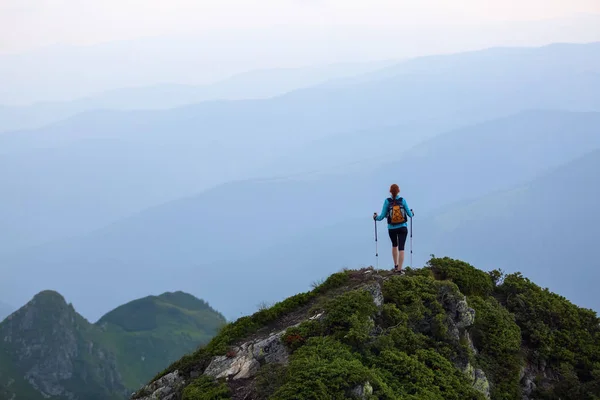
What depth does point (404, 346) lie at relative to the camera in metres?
13.3

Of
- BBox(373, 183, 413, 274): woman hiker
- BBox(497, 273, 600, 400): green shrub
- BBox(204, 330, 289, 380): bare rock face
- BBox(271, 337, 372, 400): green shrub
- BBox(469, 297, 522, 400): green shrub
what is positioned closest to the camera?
BBox(271, 337, 372, 400): green shrub

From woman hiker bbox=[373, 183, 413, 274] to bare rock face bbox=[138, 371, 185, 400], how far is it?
710cm

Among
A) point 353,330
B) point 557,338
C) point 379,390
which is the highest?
point 353,330

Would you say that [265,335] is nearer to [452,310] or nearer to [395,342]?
[395,342]

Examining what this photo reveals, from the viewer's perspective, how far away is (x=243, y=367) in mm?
13125

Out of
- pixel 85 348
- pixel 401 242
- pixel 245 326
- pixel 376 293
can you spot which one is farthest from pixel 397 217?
pixel 85 348

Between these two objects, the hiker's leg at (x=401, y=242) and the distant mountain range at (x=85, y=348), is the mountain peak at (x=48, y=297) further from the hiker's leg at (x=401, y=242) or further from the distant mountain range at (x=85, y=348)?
the hiker's leg at (x=401, y=242)

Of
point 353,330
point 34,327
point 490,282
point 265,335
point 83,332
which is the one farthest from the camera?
point 83,332

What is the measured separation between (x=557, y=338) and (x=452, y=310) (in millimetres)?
3914

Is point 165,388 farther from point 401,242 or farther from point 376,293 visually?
point 401,242

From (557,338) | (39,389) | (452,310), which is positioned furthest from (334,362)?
(39,389)

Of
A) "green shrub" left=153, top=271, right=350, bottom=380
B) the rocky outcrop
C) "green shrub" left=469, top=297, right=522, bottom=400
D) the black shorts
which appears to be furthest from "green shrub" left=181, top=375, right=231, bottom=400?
"green shrub" left=469, top=297, right=522, bottom=400

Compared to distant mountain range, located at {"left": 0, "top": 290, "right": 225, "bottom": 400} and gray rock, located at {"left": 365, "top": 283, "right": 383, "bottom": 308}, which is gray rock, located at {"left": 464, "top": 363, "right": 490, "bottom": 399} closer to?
gray rock, located at {"left": 365, "top": 283, "right": 383, "bottom": 308}

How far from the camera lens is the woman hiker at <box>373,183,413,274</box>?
53.2 ft
